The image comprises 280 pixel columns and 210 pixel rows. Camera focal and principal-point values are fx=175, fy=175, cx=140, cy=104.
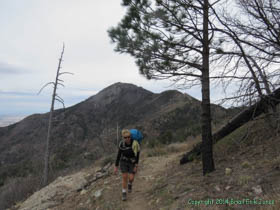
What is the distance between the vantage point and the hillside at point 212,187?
275 centimetres

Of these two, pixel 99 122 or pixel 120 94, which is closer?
pixel 99 122

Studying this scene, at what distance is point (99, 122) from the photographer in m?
39.0

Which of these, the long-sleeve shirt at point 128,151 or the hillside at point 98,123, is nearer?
the long-sleeve shirt at point 128,151

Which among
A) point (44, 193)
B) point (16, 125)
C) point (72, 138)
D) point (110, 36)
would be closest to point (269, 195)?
point (110, 36)

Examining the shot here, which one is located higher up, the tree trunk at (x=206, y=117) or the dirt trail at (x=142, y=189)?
the tree trunk at (x=206, y=117)

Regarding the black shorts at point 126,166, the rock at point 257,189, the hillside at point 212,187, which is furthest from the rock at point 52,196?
the rock at point 257,189

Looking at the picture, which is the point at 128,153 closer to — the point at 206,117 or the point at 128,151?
the point at 128,151

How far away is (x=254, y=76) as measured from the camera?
333 cm

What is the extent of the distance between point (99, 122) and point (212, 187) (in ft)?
122

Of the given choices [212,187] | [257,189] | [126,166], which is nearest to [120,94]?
[126,166]

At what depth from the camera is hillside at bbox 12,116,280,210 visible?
9.03 feet

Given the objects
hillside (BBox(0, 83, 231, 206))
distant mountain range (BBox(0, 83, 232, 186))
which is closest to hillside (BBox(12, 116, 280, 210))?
hillside (BBox(0, 83, 231, 206))

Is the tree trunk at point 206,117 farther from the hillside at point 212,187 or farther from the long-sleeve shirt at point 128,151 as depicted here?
the long-sleeve shirt at point 128,151

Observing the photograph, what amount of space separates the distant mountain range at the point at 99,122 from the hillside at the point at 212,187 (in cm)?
1597
